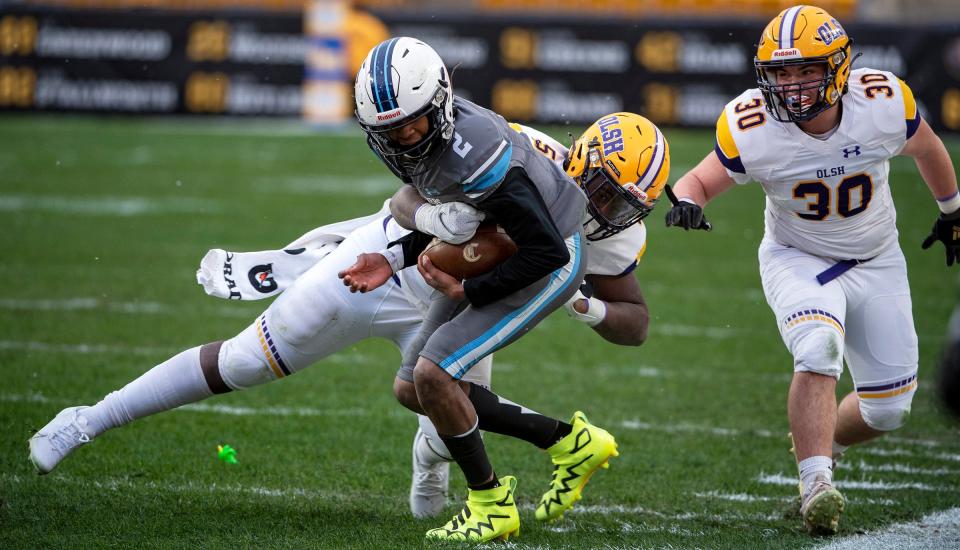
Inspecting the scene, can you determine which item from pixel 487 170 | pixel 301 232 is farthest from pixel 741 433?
pixel 301 232

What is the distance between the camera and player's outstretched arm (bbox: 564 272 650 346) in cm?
409

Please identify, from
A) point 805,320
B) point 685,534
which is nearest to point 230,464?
point 685,534

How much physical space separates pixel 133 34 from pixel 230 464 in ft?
41.7

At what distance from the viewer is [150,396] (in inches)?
157

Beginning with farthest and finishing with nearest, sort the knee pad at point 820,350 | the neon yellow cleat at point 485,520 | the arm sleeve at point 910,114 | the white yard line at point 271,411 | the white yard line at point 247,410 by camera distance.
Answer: the white yard line at point 271,411 → the white yard line at point 247,410 → the arm sleeve at point 910,114 → the knee pad at point 820,350 → the neon yellow cleat at point 485,520

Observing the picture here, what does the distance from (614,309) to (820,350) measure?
73 cm

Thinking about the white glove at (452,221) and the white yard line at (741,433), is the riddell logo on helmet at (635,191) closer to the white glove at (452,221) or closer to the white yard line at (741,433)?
the white glove at (452,221)

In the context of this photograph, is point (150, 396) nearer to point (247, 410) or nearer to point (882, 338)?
point (247, 410)

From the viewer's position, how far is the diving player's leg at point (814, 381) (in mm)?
3865

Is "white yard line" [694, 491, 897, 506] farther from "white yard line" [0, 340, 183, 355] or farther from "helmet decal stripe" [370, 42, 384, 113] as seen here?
→ "white yard line" [0, 340, 183, 355]

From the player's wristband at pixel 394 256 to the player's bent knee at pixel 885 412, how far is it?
1.86 meters

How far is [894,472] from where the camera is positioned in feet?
15.9

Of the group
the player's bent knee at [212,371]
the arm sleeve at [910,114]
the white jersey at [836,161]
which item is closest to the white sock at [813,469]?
the white jersey at [836,161]

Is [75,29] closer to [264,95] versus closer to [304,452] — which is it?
[264,95]
